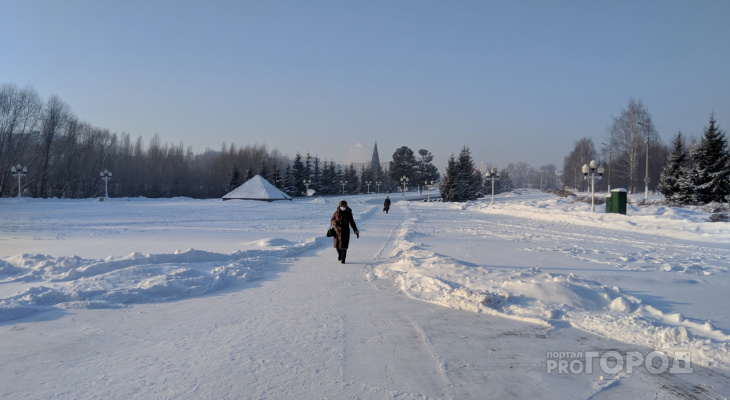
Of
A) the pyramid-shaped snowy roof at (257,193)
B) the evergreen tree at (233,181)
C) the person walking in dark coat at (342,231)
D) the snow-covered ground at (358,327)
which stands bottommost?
the snow-covered ground at (358,327)

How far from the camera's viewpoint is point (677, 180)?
2944cm

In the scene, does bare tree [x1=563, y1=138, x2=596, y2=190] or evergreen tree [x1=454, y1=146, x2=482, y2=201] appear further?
bare tree [x1=563, y1=138, x2=596, y2=190]

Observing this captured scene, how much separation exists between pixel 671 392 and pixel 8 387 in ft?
17.8

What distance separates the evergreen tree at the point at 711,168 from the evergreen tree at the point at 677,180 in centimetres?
55

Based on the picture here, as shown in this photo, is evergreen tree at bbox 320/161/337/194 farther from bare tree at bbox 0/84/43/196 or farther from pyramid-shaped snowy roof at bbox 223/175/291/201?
bare tree at bbox 0/84/43/196

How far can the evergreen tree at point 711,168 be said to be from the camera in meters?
27.1

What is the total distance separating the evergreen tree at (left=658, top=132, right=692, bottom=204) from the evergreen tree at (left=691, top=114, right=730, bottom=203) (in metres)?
0.55

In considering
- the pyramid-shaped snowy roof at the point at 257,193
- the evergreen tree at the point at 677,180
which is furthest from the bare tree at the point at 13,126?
the evergreen tree at the point at 677,180

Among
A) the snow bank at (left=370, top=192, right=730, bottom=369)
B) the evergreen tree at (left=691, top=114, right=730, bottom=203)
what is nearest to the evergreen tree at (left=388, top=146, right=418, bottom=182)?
the evergreen tree at (left=691, top=114, right=730, bottom=203)

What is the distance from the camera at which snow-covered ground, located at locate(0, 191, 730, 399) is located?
340 cm

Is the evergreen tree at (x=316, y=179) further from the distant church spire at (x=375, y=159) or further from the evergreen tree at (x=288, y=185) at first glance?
the distant church spire at (x=375, y=159)

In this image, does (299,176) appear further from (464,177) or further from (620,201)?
(620,201)

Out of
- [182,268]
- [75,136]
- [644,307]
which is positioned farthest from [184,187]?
[644,307]

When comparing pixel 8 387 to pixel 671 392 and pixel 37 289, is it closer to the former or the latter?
pixel 37 289
